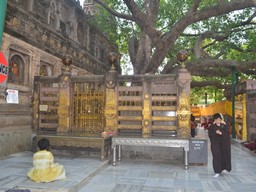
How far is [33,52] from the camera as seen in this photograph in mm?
10016

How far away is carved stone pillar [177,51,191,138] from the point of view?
806cm

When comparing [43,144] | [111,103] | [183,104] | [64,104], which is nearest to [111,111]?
[111,103]

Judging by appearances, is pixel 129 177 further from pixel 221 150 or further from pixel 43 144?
pixel 221 150

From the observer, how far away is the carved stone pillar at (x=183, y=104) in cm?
806

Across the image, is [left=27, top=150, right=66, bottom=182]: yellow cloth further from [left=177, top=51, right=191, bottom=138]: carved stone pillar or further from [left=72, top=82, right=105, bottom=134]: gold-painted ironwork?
[left=177, top=51, right=191, bottom=138]: carved stone pillar

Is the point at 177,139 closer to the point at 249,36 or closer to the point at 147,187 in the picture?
the point at 147,187

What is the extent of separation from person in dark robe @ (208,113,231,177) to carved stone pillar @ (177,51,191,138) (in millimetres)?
932

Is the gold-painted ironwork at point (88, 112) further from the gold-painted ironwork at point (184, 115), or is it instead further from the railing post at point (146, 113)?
the gold-painted ironwork at point (184, 115)

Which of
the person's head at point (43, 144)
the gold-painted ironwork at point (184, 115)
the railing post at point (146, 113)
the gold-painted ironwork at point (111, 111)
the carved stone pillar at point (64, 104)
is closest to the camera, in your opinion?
the person's head at point (43, 144)

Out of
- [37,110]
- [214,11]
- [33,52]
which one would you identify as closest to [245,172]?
[214,11]

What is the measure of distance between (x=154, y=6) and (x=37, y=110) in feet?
19.7

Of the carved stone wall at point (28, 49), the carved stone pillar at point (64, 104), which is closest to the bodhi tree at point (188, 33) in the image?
the carved stone wall at point (28, 49)

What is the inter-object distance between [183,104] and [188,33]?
9.63m

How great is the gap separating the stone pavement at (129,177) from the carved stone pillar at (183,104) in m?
1.06
